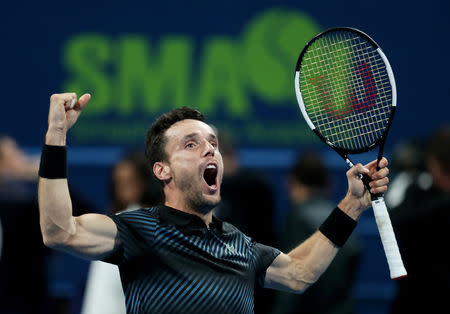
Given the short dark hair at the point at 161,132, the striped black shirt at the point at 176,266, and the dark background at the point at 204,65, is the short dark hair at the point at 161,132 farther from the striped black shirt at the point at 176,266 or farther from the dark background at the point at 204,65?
the dark background at the point at 204,65

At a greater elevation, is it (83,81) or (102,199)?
(83,81)

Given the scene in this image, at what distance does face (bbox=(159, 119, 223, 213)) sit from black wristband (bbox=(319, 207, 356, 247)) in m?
0.51

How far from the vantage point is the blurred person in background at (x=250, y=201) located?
6297 mm

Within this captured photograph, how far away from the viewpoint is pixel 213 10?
352 inches

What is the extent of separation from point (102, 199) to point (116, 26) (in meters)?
1.90

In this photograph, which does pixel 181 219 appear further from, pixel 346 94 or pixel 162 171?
pixel 346 94

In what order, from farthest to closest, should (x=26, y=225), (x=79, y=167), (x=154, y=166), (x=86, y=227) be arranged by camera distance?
(x=79, y=167) → (x=26, y=225) → (x=154, y=166) → (x=86, y=227)

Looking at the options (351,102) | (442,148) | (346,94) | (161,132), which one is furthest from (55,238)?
(442,148)

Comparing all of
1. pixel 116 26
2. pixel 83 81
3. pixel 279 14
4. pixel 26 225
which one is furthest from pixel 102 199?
pixel 26 225

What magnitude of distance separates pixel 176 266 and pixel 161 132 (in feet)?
2.04

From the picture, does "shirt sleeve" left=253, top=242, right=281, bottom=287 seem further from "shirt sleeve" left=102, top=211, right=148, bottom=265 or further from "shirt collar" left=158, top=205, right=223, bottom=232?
"shirt sleeve" left=102, top=211, right=148, bottom=265

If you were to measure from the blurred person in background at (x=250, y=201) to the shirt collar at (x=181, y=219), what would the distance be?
2968 millimetres

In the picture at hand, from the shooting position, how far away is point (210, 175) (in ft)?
10.9

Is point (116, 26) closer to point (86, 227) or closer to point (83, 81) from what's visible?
point (83, 81)
